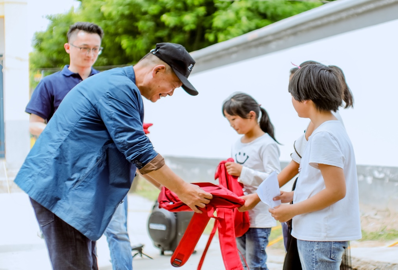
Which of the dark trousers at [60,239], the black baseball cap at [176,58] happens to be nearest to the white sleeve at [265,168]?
the black baseball cap at [176,58]

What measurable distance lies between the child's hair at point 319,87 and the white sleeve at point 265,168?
0.86 meters

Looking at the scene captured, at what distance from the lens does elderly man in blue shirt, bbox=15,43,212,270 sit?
6.17 feet

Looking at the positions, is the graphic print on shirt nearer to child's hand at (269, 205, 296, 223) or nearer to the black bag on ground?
child's hand at (269, 205, 296, 223)

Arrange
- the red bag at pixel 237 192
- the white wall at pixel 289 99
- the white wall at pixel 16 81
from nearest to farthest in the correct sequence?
1. the red bag at pixel 237 192
2. the white wall at pixel 16 81
3. the white wall at pixel 289 99

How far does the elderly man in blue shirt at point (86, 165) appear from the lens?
6.17 ft

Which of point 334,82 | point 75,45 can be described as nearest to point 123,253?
point 75,45

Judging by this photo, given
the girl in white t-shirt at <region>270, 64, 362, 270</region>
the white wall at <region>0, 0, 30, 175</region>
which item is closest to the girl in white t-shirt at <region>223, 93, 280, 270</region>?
the girl in white t-shirt at <region>270, 64, 362, 270</region>

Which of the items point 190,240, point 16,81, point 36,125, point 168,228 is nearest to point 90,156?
point 190,240

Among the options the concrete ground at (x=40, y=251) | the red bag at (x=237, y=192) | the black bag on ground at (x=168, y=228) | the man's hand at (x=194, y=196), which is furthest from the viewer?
the black bag on ground at (x=168, y=228)

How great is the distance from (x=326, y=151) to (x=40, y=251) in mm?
2043

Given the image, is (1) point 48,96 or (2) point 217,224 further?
(1) point 48,96

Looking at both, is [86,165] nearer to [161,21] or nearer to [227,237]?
[227,237]

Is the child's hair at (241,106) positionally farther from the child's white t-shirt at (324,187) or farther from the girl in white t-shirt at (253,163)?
the child's white t-shirt at (324,187)

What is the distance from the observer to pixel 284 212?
203cm
